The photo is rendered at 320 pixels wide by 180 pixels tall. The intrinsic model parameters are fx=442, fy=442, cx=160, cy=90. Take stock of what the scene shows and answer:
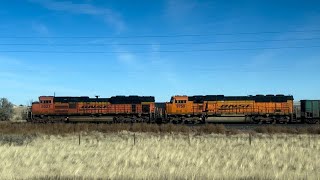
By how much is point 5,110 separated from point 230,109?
142ft

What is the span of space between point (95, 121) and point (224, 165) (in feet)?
127

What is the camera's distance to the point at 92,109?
53.4 meters

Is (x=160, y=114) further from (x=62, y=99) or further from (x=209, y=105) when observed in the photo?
(x=62, y=99)

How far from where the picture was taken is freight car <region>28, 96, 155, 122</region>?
52312 millimetres

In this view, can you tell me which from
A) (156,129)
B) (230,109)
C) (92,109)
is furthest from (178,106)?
(156,129)

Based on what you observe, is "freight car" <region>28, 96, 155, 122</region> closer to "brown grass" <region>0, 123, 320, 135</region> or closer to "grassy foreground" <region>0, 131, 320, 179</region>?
"brown grass" <region>0, 123, 320, 135</region>

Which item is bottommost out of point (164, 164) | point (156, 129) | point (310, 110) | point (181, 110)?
point (164, 164)

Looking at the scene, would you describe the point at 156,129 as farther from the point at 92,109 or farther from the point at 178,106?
the point at 92,109

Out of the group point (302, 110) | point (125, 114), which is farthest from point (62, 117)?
point (302, 110)

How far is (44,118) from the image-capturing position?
52750mm

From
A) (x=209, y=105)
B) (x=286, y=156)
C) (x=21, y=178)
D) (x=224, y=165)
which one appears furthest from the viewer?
(x=209, y=105)

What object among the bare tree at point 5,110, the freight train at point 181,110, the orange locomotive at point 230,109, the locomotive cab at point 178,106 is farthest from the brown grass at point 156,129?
the bare tree at point 5,110

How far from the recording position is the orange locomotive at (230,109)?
166 feet

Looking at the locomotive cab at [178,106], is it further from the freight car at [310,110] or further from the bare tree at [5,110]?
the bare tree at [5,110]
